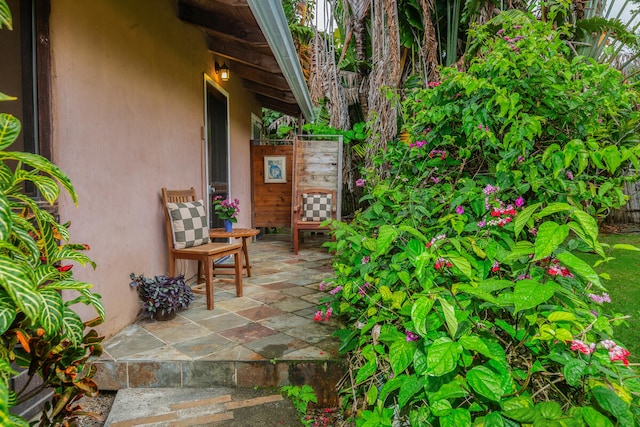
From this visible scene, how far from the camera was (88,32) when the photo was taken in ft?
7.13

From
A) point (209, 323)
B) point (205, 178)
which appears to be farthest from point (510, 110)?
point (205, 178)

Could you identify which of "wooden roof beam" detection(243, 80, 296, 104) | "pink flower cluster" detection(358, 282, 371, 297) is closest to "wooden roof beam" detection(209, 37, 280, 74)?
"wooden roof beam" detection(243, 80, 296, 104)

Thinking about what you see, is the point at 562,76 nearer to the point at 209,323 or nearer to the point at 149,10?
the point at 209,323

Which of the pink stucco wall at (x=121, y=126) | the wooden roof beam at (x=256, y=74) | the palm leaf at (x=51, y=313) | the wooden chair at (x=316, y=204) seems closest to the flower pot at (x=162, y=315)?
the pink stucco wall at (x=121, y=126)

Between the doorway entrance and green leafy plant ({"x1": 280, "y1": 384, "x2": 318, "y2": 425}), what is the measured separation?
289cm

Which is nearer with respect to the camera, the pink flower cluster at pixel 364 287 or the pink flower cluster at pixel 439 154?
the pink flower cluster at pixel 364 287

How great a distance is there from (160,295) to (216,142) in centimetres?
264

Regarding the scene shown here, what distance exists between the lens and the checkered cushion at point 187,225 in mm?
2969

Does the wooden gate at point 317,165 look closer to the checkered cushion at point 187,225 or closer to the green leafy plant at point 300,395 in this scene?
the checkered cushion at point 187,225

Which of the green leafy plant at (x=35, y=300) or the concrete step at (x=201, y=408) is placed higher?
the green leafy plant at (x=35, y=300)

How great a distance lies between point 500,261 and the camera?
1.24 m

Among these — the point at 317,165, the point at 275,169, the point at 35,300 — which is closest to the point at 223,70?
the point at 317,165

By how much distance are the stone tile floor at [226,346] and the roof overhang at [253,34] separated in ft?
5.96

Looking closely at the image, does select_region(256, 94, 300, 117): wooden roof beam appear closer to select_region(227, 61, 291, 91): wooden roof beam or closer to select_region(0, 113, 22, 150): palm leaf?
select_region(227, 61, 291, 91): wooden roof beam
